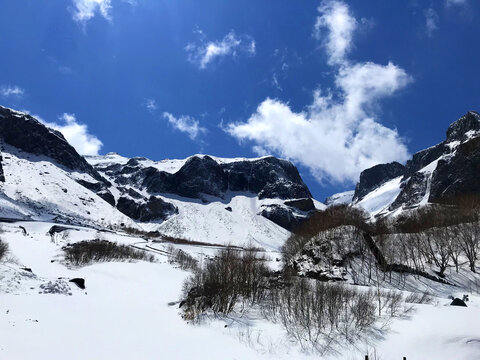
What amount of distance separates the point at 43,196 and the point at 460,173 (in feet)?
587

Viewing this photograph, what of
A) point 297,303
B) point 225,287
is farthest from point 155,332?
point 297,303

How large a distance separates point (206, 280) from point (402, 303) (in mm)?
12672

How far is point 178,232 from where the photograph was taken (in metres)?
166

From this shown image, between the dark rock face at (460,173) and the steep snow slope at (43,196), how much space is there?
14336cm

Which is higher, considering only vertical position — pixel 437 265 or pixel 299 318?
pixel 437 265

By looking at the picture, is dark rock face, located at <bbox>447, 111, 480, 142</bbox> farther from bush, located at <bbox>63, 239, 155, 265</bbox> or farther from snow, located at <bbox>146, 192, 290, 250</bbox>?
bush, located at <bbox>63, 239, 155, 265</bbox>

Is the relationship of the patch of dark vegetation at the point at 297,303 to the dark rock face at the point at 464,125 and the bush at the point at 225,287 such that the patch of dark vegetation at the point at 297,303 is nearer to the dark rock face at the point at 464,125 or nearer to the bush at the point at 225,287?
the bush at the point at 225,287

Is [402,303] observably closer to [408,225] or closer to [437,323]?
[437,323]

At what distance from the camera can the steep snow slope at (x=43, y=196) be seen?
113812 millimetres

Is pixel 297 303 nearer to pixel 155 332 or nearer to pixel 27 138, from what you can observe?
pixel 155 332

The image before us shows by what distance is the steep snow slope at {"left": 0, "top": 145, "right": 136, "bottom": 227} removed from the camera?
373 feet

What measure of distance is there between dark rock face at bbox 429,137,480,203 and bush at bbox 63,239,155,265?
119 m

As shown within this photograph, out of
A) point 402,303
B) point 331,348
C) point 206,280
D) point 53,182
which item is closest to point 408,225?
point 402,303

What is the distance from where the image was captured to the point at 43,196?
13512cm
